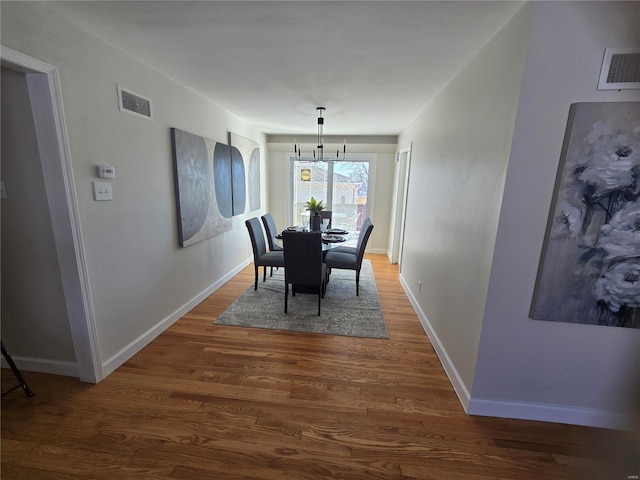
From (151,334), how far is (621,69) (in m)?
3.61

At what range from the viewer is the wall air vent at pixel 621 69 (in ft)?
3.94

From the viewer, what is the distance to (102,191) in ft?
5.96

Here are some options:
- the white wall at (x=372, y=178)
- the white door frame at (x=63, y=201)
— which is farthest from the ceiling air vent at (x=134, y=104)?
the white wall at (x=372, y=178)

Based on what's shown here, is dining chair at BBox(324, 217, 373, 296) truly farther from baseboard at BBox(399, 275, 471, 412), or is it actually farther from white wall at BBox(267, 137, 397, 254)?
white wall at BBox(267, 137, 397, 254)

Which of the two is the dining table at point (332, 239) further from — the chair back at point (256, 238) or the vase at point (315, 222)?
the chair back at point (256, 238)

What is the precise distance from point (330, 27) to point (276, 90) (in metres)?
1.31

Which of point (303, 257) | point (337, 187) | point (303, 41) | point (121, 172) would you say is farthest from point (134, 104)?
point (337, 187)

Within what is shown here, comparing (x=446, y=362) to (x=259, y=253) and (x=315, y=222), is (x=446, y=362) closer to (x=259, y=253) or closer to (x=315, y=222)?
(x=315, y=222)

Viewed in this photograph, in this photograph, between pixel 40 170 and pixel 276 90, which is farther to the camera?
pixel 276 90

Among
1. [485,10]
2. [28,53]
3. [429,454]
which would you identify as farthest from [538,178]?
[28,53]

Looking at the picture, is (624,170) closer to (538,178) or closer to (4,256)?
(538,178)

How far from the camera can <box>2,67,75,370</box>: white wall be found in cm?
156

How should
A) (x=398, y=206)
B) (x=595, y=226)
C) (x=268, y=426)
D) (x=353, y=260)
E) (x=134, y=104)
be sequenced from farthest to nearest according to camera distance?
(x=398, y=206), (x=353, y=260), (x=134, y=104), (x=268, y=426), (x=595, y=226)

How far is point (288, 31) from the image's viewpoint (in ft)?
5.30
